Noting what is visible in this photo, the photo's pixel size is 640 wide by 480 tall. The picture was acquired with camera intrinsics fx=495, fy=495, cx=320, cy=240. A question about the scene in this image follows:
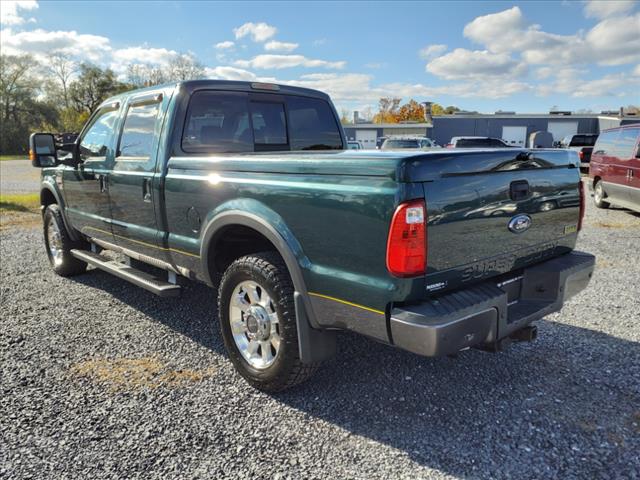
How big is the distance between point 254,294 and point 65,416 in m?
1.35

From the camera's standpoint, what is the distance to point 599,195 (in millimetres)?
11391

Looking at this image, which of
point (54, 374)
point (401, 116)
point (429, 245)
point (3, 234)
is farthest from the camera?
point (401, 116)

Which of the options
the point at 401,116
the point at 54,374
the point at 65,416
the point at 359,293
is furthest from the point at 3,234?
the point at 401,116

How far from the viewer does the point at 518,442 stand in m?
2.71

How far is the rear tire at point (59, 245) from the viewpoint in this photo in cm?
Answer: 584

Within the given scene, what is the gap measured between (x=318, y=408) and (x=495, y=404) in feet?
3.65

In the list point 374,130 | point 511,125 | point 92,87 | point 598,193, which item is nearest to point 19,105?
point 92,87

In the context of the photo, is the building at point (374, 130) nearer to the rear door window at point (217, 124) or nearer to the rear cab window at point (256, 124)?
the rear cab window at point (256, 124)

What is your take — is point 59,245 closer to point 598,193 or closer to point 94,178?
point 94,178

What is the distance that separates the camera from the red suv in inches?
374

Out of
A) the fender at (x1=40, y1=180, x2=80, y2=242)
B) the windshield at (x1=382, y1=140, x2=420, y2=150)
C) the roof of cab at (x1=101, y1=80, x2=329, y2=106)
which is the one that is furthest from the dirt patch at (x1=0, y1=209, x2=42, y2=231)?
the windshield at (x1=382, y1=140, x2=420, y2=150)

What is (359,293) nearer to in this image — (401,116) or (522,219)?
(522,219)

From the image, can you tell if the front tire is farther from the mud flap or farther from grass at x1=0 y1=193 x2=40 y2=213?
grass at x1=0 y1=193 x2=40 y2=213

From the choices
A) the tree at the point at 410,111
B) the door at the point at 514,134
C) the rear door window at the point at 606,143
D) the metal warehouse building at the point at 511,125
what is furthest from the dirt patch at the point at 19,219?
the tree at the point at 410,111
